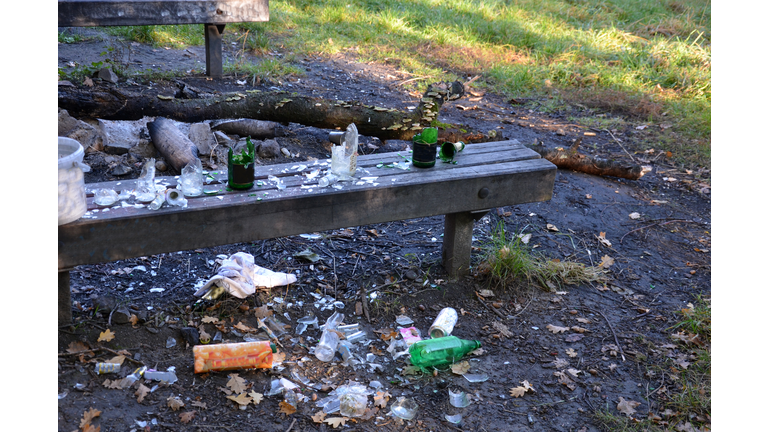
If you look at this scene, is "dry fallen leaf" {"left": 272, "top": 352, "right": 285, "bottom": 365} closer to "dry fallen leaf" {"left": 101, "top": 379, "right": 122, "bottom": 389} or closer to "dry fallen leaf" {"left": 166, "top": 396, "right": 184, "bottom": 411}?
"dry fallen leaf" {"left": 166, "top": 396, "right": 184, "bottom": 411}

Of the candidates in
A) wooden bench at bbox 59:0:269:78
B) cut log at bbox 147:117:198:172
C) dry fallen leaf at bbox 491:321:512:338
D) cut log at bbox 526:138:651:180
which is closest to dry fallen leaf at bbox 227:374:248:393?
dry fallen leaf at bbox 491:321:512:338

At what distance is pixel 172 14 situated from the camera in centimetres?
605

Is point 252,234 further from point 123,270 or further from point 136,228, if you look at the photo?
point 123,270

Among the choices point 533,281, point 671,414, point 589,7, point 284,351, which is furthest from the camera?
point 589,7

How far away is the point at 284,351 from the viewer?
2.98 metres

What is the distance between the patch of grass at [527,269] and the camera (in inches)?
146

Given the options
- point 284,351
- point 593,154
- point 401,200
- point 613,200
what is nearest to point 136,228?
point 284,351

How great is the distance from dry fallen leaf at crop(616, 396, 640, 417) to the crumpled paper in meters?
1.88

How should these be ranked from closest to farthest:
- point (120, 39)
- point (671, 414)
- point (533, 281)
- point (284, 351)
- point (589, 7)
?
point (671, 414), point (284, 351), point (533, 281), point (120, 39), point (589, 7)

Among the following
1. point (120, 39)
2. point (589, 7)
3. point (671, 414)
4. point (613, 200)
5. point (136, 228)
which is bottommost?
point (671, 414)

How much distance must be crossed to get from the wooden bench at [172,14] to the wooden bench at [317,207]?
139 inches

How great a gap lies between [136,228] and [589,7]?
10402 mm

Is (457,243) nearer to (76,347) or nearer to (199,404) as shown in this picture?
(199,404)

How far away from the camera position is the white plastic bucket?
2.32 metres
